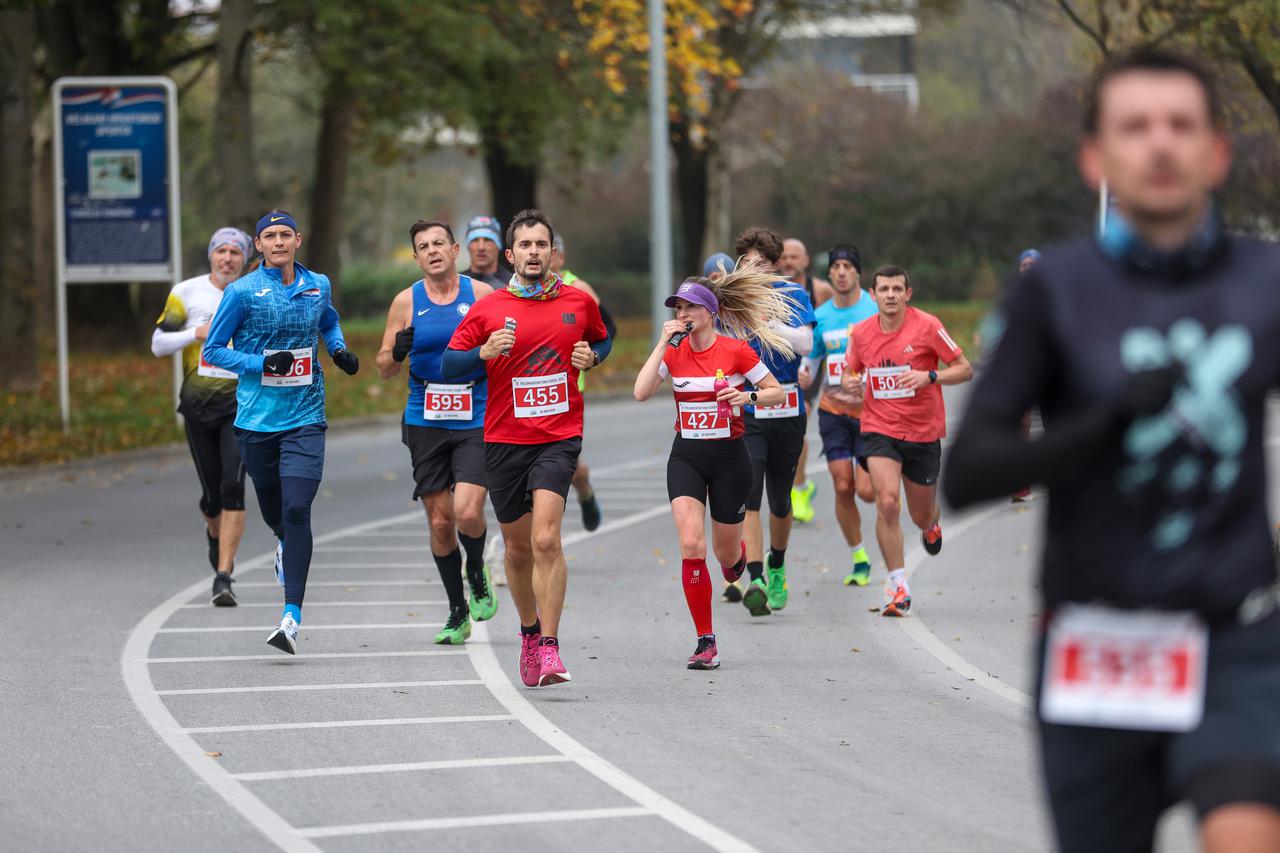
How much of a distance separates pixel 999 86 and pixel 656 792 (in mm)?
82676

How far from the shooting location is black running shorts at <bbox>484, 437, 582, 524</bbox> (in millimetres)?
9258

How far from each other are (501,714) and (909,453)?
4.14 m

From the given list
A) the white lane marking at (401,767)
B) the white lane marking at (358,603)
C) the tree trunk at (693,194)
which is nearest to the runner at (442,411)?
the white lane marking at (358,603)

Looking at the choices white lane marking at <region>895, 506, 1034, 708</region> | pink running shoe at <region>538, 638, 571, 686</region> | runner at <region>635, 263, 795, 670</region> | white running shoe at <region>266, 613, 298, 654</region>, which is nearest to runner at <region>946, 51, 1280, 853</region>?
white lane marking at <region>895, 506, 1034, 708</region>

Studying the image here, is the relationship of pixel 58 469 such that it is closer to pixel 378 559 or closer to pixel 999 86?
pixel 378 559

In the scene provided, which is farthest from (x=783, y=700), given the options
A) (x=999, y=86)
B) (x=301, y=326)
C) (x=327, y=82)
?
(x=999, y=86)

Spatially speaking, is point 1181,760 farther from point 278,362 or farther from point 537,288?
point 278,362

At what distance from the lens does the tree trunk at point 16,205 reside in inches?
Answer: 967

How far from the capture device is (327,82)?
3431cm

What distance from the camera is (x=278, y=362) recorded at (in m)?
10.2

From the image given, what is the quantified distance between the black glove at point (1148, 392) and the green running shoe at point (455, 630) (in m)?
7.59

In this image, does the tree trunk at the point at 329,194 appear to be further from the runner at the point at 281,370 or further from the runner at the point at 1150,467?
the runner at the point at 1150,467

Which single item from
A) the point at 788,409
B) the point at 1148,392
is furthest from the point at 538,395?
the point at 1148,392

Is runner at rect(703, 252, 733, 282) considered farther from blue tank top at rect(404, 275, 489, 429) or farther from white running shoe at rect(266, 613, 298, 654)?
white running shoe at rect(266, 613, 298, 654)
